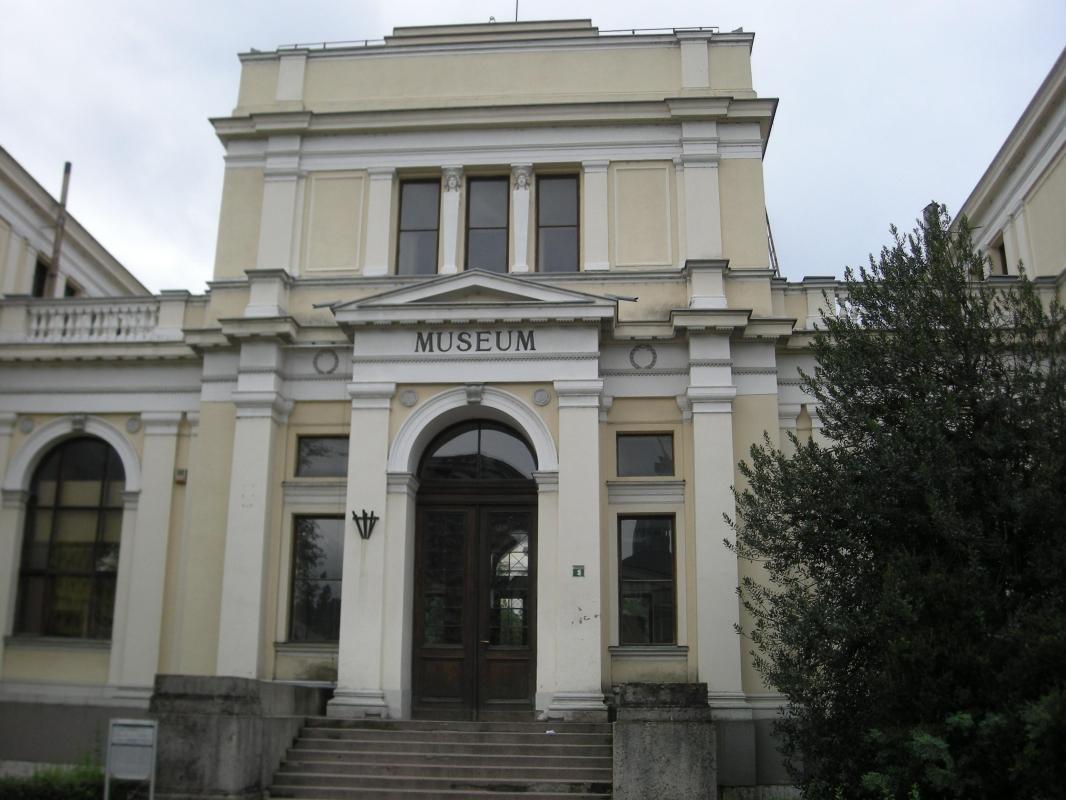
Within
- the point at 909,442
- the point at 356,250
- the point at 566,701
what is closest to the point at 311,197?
the point at 356,250

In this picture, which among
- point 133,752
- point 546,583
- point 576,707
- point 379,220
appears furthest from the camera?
point 379,220

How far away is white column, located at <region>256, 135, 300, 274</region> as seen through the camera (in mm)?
18828

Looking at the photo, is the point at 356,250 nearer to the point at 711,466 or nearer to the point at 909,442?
the point at 711,466

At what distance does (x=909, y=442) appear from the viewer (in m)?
11.7

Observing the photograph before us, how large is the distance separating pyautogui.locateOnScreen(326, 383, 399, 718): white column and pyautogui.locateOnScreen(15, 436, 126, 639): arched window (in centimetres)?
498

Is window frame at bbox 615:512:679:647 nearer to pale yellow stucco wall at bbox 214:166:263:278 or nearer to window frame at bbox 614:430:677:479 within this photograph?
window frame at bbox 614:430:677:479

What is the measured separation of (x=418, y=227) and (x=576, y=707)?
29.5 ft

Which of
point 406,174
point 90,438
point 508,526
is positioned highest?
point 406,174

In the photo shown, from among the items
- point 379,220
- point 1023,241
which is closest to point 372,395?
point 379,220

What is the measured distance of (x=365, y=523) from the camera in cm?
1670

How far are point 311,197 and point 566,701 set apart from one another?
1005 centimetres

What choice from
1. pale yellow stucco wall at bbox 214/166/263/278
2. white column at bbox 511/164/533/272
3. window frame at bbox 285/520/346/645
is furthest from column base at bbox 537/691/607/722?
pale yellow stucco wall at bbox 214/166/263/278

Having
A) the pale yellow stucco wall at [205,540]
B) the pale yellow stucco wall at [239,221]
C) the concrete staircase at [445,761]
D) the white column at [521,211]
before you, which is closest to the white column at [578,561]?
the concrete staircase at [445,761]

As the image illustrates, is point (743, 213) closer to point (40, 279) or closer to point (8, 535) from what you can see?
Result: point (8, 535)
